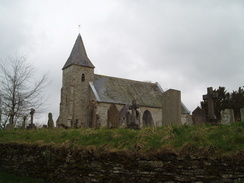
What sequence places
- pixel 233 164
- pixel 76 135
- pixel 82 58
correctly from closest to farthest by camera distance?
pixel 233 164 → pixel 76 135 → pixel 82 58

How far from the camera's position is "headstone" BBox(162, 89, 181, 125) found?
8977 mm

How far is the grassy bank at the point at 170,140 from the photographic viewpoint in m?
5.67

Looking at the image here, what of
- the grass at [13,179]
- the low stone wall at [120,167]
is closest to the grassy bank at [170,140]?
the low stone wall at [120,167]

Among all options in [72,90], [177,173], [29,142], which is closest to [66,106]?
[72,90]

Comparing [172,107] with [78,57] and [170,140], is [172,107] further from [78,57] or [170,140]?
[78,57]

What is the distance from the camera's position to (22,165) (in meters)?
9.20

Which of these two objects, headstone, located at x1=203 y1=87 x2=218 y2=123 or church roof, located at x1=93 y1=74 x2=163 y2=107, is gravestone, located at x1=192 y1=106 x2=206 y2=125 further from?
church roof, located at x1=93 y1=74 x2=163 y2=107

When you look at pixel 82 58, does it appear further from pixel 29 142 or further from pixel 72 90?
pixel 29 142

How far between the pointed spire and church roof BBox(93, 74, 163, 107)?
2.42m

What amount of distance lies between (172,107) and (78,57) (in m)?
24.4

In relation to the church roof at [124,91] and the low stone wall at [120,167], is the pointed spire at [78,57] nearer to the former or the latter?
the church roof at [124,91]

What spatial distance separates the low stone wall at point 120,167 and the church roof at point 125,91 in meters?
20.1

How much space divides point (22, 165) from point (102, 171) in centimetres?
407

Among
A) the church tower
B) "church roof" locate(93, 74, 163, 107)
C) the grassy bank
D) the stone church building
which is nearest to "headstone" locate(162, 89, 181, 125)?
the grassy bank
